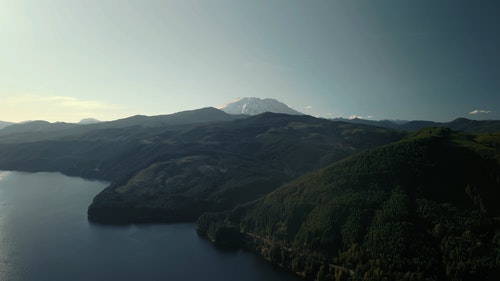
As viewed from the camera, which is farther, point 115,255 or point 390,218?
point 115,255

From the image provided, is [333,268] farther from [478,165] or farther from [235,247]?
[478,165]

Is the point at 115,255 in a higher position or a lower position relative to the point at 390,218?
lower

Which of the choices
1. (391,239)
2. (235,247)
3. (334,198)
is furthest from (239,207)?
(391,239)

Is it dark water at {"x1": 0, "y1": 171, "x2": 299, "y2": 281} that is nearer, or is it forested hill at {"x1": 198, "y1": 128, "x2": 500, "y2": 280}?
forested hill at {"x1": 198, "y1": 128, "x2": 500, "y2": 280}

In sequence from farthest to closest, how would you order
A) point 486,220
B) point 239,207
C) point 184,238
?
point 239,207
point 184,238
point 486,220

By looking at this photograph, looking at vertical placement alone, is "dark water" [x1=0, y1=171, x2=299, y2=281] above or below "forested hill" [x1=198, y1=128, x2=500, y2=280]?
below
